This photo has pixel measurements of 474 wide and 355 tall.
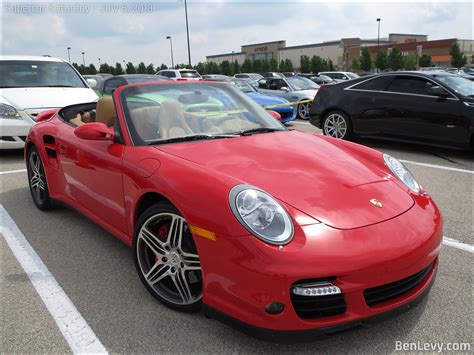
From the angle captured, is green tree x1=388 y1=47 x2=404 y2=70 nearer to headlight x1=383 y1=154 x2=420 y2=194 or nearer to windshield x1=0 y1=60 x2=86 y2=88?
windshield x1=0 y1=60 x2=86 y2=88

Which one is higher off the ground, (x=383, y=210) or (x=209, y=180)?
(x=209, y=180)

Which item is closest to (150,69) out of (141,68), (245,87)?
(141,68)

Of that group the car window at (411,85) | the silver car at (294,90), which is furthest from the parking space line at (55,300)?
the silver car at (294,90)

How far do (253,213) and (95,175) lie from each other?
166 cm

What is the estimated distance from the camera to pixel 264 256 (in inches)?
79.1

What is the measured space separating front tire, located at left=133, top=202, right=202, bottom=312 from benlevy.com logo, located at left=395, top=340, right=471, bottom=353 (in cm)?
109

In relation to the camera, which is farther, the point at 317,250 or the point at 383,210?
the point at 383,210

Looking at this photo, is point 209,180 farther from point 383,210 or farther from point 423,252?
point 423,252

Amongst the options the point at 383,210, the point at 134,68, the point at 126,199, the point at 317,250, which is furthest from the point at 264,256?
the point at 134,68

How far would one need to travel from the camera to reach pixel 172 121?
322cm

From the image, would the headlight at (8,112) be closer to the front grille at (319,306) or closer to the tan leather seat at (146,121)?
the tan leather seat at (146,121)

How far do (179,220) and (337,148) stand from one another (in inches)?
54.0

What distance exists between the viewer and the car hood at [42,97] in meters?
7.28

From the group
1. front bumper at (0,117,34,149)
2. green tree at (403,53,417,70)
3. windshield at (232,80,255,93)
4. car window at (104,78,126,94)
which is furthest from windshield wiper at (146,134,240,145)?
green tree at (403,53,417,70)
